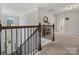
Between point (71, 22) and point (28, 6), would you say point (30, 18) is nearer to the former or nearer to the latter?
point (28, 6)

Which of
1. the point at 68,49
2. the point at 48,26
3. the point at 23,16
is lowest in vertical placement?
the point at 68,49

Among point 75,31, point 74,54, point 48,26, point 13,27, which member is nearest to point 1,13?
point 13,27

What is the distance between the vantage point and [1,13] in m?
1.36

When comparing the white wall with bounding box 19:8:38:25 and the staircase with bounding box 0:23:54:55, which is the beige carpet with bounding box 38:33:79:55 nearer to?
A: the staircase with bounding box 0:23:54:55

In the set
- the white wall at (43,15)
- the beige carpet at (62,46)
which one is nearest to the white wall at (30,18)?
the white wall at (43,15)

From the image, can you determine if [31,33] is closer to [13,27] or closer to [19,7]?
[13,27]

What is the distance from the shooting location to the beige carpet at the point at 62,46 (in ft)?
4.62

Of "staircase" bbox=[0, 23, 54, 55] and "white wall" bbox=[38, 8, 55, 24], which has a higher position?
"white wall" bbox=[38, 8, 55, 24]

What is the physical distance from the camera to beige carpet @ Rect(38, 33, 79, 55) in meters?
1.41

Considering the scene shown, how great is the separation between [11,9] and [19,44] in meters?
0.53

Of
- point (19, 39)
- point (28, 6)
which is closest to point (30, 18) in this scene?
point (28, 6)

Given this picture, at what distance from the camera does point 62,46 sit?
4.73 feet

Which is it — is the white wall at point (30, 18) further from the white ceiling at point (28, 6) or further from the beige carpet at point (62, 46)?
the beige carpet at point (62, 46)

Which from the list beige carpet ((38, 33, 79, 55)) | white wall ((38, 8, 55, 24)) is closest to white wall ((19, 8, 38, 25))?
white wall ((38, 8, 55, 24))
